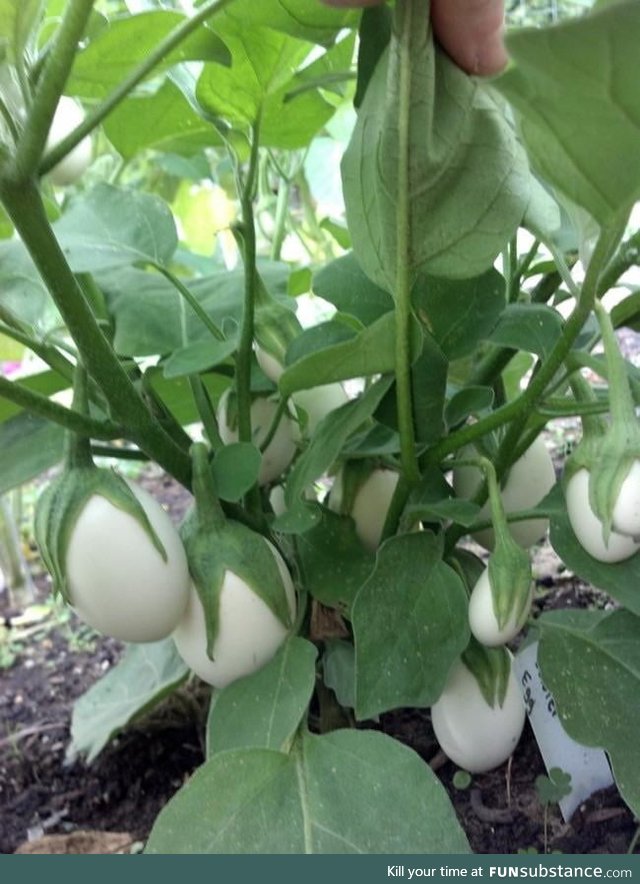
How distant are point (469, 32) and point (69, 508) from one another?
28 cm

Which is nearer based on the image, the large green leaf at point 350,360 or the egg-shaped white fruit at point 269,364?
the large green leaf at point 350,360

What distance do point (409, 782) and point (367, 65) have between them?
0.34 metres

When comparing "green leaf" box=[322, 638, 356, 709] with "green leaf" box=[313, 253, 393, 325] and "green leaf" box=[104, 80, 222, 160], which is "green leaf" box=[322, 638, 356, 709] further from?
"green leaf" box=[104, 80, 222, 160]

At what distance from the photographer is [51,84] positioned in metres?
0.34

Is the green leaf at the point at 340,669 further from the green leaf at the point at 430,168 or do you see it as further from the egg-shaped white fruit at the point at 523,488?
the green leaf at the point at 430,168

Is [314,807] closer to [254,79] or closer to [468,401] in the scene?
[468,401]

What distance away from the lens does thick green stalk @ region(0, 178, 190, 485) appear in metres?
0.38

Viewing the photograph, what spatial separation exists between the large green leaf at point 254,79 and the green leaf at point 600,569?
0.93ft

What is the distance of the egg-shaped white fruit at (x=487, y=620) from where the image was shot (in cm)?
43

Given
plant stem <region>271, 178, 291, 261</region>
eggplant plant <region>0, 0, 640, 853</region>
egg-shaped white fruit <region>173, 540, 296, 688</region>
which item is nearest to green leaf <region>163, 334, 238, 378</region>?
eggplant plant <region>0, 0, 640, 853</region>

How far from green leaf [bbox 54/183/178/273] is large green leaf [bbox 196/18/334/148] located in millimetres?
83

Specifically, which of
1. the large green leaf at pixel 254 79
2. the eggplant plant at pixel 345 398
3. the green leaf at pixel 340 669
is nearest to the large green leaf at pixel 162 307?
the eggplant plant at pixel 345 398

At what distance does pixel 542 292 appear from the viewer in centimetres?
58
